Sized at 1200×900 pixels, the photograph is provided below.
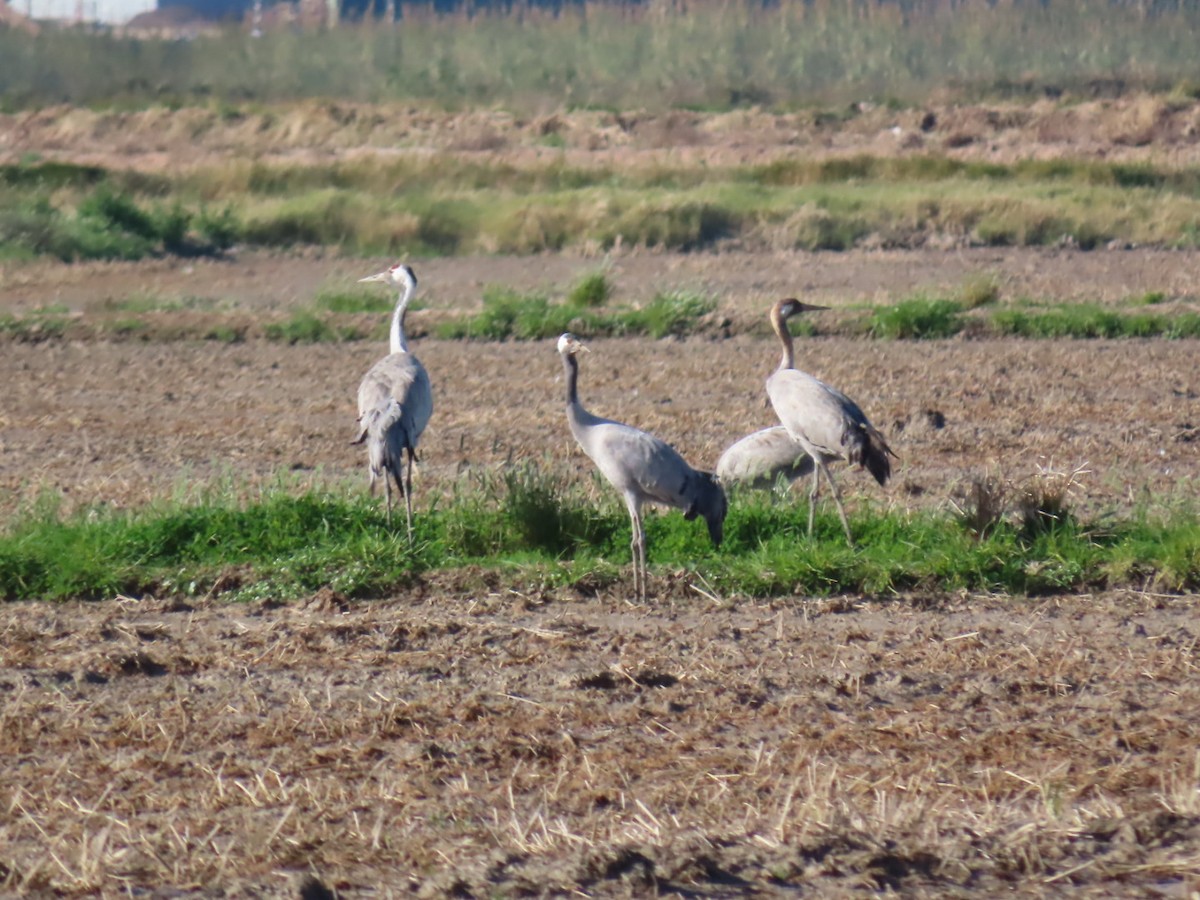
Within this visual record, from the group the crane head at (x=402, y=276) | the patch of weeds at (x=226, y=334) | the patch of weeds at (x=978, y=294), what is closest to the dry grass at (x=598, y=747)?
the crane head at (x=402, y=276)

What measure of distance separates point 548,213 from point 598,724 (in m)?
18.1

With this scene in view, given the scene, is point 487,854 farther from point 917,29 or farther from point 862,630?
point 917,29

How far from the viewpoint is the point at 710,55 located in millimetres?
38219

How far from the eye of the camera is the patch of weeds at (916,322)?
14742 millimetres

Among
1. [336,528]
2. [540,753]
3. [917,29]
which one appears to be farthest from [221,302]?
[917,29]

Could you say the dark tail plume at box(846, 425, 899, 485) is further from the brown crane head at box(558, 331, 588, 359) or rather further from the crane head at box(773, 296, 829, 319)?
the crane head at box(773, 296, 829, 319)

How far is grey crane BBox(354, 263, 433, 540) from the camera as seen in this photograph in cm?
836

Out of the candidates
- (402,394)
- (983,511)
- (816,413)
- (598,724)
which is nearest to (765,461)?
(816,413)

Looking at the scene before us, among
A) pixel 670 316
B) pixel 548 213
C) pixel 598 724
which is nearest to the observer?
pixel 598 724

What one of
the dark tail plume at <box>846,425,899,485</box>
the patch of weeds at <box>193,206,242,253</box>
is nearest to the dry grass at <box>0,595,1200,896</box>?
the dark tail plume at <box>846,425,899,485</box>

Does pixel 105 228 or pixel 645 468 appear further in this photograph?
pixel 105 228

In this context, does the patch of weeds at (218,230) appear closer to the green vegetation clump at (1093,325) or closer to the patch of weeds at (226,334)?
the patch of weeds at (226,334)

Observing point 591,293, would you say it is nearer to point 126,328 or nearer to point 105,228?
point 126,328

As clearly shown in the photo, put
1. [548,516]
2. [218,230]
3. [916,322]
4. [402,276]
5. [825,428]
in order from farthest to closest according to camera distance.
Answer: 1. [218,230]
2. [916,322]
3. [402,276]
4. [825,428]
5. [548,516]
